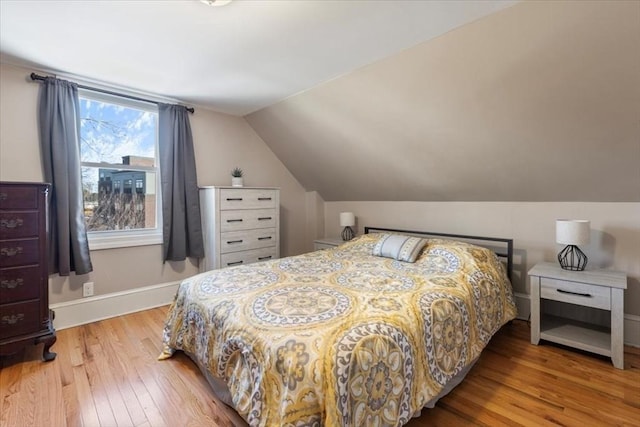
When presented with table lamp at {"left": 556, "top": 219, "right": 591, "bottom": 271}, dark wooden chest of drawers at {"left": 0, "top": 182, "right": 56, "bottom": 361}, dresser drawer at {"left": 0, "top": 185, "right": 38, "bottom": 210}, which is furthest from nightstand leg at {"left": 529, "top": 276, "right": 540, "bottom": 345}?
dresser drawer at {"left": 0, "top": 185, "right": 38, "bottom": 210}

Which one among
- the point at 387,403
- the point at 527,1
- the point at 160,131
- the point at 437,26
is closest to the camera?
the point at 387,403

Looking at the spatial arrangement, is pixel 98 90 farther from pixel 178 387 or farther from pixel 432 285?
pixel 432 285

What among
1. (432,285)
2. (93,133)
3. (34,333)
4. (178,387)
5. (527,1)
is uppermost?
(527,1)

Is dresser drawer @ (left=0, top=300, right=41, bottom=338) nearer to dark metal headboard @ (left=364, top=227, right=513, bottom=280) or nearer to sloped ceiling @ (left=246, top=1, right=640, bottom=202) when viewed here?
sloped ceiling @ (left=246, top=1, right=640, bottom=202)

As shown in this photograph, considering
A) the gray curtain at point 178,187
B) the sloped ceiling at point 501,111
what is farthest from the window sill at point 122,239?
the sloped ceiling at point 501,111

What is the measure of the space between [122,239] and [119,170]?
2.33ft

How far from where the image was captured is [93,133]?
2938 mm

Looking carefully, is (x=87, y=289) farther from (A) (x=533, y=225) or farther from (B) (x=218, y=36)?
(A) (x=533, y=225)

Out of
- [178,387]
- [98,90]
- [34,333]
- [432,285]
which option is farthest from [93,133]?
[432,285]

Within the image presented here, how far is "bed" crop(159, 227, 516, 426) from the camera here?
46.5 inches

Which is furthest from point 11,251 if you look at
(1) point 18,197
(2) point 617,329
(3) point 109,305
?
(2) point 617,329

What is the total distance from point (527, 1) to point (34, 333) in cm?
365

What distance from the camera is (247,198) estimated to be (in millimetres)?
3428

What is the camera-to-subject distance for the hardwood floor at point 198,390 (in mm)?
1576
